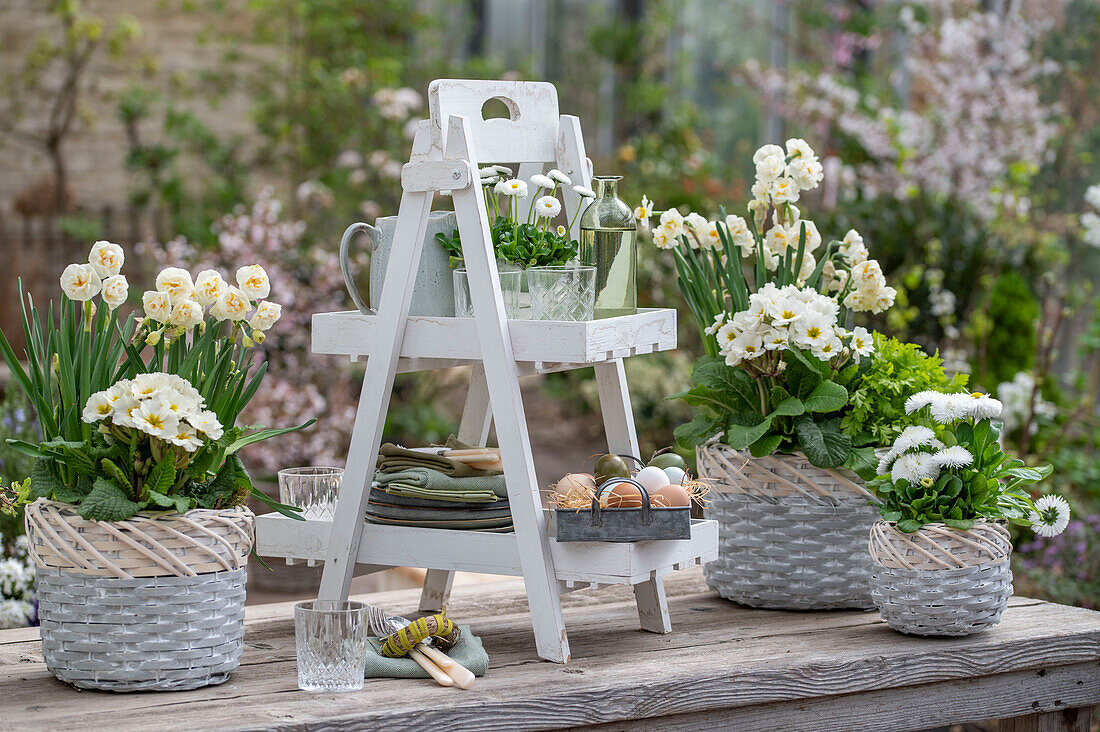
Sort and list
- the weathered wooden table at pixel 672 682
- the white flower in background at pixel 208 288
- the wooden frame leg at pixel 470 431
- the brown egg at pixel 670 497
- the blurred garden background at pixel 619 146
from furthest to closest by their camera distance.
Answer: the blurred garden background at pixel 619 146, the wooden frame leg at pixel 470 431, the brown egg at pixel 670 497, the white flower in background at pixel 208 288, the weathered wooden table at pixel 672 682

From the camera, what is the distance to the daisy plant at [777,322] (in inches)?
75.9

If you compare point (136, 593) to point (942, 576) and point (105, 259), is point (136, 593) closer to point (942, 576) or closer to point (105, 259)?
point (105, 259)

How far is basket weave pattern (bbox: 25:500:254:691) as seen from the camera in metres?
1.55

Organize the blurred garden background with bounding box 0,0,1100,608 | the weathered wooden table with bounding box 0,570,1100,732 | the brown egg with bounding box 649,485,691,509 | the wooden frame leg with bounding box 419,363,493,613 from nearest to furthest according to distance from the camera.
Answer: the weathered wooden table with bounding box 0,570,1100,732 → the brown egg with bounding box 649,485,691,509 → the wooden frame leg with bounding box 419,363,493,613 → the blurred garden background with bounding box 0,0,1100,608

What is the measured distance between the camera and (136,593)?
1551 mm

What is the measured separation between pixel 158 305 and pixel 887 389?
1.16 metres

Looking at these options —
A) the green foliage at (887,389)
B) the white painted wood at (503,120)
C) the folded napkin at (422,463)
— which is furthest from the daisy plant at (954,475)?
the white painted wood at (503,120)

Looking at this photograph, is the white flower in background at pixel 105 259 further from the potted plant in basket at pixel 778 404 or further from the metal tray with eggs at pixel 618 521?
the potted plant in basket at pixel 778 404

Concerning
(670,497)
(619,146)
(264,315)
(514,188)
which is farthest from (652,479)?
(619,146)

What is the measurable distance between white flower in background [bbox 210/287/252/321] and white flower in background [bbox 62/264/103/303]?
0.16m

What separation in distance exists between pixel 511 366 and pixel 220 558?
1.56ft

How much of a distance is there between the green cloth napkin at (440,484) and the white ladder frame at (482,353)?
0.04m

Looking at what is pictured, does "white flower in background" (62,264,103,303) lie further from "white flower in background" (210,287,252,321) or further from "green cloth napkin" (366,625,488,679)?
"green cloth napkin" (366,625,488,679)

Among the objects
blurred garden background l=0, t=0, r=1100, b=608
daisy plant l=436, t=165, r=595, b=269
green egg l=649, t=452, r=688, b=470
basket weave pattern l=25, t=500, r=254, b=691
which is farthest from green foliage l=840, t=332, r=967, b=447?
blurred garden background l=0, t=0, r=1100, b=608
